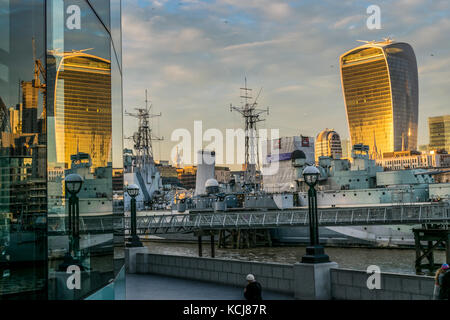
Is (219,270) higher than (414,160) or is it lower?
lower

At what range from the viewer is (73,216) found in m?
9.45

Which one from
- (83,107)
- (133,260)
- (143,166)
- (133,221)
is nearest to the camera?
(83,107)

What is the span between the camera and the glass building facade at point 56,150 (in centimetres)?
753

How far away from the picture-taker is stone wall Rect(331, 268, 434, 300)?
11.1 m

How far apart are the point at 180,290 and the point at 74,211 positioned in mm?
6323

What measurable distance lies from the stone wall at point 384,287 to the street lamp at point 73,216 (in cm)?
665

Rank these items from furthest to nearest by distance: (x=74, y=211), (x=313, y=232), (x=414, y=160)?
1. (x=414, y=160)
2. (x=313, y=232)
3. (x=74, y=211)

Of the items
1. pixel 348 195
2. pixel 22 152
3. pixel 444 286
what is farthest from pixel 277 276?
pixel 348 195

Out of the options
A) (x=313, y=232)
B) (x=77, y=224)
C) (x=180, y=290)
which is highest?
(x=77, y=224)

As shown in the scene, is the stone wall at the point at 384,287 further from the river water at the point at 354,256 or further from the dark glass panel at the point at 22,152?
the river water at the point at 354,256

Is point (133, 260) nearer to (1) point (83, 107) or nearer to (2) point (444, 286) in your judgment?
(1) point (83, 107)

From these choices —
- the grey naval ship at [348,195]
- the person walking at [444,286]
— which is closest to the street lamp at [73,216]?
the person walking at [444,286]

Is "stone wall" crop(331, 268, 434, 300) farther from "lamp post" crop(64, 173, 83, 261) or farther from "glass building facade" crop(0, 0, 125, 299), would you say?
"lamp post" crop(64, 173, 83, 261)

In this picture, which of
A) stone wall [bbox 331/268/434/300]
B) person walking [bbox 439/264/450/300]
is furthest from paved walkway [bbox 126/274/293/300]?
person walking [bbox 439/264/450/300]
